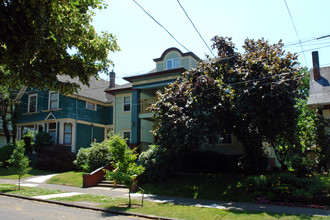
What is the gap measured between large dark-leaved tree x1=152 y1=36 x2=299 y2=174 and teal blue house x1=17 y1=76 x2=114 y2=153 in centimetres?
1366

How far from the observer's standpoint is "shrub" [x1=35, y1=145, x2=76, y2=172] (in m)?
22.2

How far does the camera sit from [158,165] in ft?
51.8

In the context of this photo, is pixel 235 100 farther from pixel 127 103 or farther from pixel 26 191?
pixel 127 103

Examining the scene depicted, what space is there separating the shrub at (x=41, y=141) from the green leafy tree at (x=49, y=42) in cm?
1792

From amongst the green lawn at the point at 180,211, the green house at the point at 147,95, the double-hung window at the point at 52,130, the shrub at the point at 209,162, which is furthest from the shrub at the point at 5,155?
the shrub at the point at 209,162

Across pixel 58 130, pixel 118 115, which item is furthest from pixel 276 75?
pixel 58 130

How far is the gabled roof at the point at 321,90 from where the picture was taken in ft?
50.2

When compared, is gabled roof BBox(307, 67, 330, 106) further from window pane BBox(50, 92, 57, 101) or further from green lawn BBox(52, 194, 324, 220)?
window pane BBox(50, 92, 57, 101)

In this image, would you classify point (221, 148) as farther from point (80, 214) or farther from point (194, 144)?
point (80, 214)

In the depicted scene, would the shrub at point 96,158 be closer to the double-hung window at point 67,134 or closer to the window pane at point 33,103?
the double-hung window at point 67,134

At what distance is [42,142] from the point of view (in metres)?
25.2

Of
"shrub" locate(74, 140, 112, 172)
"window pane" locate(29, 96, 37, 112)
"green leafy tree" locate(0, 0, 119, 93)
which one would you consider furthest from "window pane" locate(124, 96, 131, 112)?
"green leafy tree" locate(0, 0, 119, 93)

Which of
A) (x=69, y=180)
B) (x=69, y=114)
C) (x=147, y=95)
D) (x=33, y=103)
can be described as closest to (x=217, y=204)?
(x=69, y=180)

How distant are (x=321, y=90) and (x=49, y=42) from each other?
15252 mm
